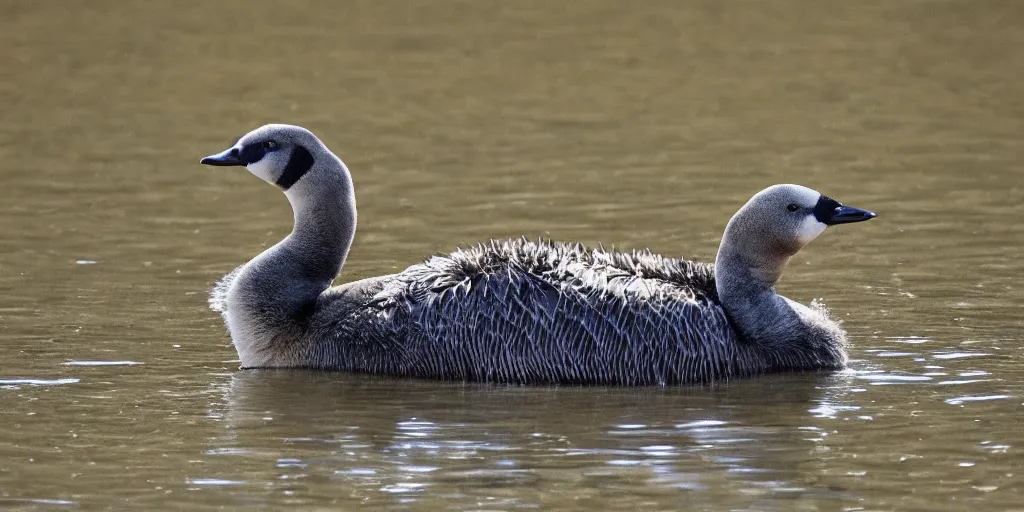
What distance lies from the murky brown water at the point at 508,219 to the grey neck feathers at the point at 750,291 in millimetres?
310

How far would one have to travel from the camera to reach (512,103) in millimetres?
20031

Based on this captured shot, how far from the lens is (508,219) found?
46.5ft

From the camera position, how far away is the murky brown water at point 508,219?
8008 millimetres

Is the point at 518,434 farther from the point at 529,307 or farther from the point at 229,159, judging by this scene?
the point at 229,159

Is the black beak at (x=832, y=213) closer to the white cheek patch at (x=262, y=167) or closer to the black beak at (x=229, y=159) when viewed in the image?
the white cheek patch at (x=262, y=167)

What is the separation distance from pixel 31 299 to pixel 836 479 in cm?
586

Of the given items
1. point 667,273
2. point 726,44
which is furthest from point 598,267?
point 726,44

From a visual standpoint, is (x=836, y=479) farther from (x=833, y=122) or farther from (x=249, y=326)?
(x=833, y=122)

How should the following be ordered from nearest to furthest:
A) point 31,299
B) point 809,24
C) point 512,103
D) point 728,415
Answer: point 728,415 < point 31,299 < point 512,103 < point 809,24

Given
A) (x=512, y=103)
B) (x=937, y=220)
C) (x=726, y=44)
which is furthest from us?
(x=726, y=44)

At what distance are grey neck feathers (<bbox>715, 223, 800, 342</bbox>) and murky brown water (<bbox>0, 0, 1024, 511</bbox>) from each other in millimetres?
310

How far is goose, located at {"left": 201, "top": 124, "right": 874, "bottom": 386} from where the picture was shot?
967cm

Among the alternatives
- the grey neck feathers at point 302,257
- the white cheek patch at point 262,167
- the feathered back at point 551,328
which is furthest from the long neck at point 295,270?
the feathered back at point 551,328

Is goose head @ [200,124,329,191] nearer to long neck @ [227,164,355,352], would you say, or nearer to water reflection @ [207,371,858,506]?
long neck @ [227,164,355,352]
